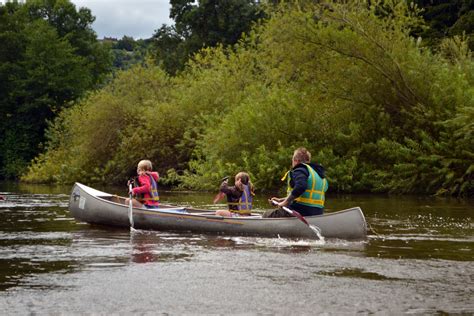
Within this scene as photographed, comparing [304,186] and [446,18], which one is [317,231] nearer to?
[304,186]

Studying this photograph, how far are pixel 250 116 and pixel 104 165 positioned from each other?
14.2 metres

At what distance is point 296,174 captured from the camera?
13914 millimetres

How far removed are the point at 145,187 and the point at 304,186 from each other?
12.4 ft

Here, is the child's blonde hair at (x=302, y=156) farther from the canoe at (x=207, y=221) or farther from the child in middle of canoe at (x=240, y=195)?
the child in middle of canoe at (x=240, y=195)

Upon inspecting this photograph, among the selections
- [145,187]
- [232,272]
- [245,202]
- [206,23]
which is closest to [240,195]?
[245,202]

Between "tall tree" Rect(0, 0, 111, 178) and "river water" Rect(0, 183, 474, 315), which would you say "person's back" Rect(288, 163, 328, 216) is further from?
"tall tree" Rect(0, 0, 111, 178)

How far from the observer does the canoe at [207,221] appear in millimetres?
14172

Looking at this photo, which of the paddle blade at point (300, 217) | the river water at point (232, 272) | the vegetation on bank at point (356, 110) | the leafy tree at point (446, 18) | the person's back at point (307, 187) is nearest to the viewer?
the river water at point (232, 272)

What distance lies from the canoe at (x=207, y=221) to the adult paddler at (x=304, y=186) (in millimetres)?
261

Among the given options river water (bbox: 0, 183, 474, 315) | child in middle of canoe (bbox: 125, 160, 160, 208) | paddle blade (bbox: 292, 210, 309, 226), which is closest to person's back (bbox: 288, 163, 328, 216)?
paddle blade (bbox: 292, 210, 309, 226)

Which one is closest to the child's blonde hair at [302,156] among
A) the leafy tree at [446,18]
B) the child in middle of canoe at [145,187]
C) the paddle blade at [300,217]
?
the paddle blade at [300,217]

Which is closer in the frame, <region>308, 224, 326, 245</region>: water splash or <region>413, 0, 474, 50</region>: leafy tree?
<region>308, 224, 326, 245</region>: water splash

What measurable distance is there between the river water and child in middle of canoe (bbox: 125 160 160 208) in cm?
71

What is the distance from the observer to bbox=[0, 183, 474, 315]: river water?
8.89 meters
